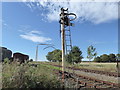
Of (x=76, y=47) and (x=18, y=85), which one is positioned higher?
(x=76, y=47)

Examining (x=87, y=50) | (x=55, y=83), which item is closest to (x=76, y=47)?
(x=87, y=50)

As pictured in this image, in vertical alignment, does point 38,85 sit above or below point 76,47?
below

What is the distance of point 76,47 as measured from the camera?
114 ft

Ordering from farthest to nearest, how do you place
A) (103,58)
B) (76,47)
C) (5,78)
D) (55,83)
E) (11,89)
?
(103,58)
(76,47)
(55,83)
(5,78)
(11,89)

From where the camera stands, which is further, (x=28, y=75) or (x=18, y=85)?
(x=28, y=75)

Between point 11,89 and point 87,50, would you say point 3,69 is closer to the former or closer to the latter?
point 11,89

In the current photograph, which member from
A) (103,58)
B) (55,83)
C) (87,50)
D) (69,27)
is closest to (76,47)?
(87,50)

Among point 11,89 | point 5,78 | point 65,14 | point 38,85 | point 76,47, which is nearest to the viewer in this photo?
point 11,89

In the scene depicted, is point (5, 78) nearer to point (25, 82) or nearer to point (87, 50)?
point (25, 82)

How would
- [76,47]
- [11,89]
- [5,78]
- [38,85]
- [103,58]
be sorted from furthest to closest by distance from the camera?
[103,58] → [76,47] → [38,85] → [5,78] → [11,89]

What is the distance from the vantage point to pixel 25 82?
3.88 meters

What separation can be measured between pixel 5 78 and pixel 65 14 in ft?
19.9

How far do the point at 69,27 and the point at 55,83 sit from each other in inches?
191

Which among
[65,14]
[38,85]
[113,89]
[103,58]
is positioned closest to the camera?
[38,85]
